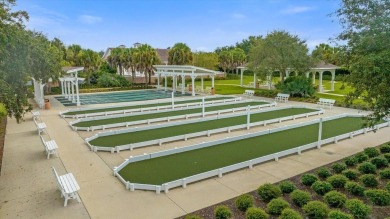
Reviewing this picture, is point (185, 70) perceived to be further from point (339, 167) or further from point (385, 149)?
point (339, 167)

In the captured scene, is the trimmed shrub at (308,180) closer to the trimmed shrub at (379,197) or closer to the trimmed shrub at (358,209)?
the trimmed shrub at (379,197)

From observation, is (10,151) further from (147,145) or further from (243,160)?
→ (243,160)

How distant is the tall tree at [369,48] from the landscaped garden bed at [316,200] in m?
2.12

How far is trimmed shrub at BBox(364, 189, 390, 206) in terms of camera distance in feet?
22.9

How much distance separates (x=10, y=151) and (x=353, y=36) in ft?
44.1

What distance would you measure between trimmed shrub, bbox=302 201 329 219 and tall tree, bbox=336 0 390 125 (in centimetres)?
310

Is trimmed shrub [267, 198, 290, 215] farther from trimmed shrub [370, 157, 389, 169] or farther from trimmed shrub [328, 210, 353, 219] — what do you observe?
trimmed shrub [370, 157, 389, 169]

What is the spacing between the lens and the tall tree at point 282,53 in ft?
91.5

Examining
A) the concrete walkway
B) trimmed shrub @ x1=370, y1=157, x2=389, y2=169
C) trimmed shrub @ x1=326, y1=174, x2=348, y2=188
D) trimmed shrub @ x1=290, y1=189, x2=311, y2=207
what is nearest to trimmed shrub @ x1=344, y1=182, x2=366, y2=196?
trimmed shrub @ x1=326, y1=174, x2=348, y2=188

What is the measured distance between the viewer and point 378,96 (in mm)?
7496

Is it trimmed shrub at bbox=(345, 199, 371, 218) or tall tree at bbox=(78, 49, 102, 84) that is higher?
tall tree at bbox=(78, 49, 102, 84)

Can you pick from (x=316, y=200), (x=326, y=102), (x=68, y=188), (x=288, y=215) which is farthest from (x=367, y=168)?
(x=326, y=102)

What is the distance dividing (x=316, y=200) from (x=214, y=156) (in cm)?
430

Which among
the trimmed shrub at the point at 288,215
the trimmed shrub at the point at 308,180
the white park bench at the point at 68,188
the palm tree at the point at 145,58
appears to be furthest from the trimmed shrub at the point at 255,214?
the palm tree at the point at 145,58
